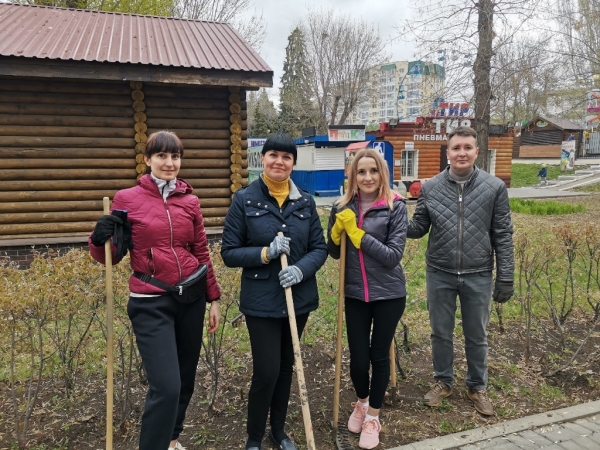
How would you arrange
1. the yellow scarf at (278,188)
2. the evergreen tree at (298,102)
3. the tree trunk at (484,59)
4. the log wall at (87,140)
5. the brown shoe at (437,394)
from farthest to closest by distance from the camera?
the evergreen tree at (298,102), the tree trunk at (484,59), the log wall at (87,140), the brown shoe at (437,394), the yellow scarf at (278,188)

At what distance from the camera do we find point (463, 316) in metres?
3.43

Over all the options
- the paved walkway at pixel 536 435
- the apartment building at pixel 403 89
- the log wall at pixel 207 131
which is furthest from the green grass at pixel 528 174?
the paved walkway at pixel 536 435

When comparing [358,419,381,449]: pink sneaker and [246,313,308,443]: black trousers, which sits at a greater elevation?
[246,313,308,443]: black trousers

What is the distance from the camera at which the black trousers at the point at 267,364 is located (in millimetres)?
2574

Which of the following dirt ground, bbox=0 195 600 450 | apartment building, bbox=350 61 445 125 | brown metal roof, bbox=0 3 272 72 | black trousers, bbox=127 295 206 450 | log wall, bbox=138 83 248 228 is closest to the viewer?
black trousers, bbox=127 295 206 450

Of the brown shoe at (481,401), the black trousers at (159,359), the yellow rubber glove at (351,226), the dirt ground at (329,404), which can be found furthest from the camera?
the brown shoe at (481,401)

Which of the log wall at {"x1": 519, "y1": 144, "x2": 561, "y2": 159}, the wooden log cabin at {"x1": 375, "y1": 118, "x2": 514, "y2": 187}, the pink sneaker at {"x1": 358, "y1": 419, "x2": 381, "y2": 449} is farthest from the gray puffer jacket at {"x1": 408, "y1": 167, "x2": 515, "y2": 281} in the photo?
the log wall at {"x1": 519, "y1": 144, "x2": 561, "y2": 159}

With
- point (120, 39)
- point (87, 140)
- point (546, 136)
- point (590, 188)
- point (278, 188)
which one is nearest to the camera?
point (278, 188)

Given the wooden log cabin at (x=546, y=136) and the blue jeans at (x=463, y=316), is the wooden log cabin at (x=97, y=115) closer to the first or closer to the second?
the blue jeans at (x=463, y=316)

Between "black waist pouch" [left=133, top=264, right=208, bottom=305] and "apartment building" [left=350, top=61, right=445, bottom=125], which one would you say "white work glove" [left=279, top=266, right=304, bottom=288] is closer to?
"black waist pouch" [left=133, top=264, right=208, bottom=305]

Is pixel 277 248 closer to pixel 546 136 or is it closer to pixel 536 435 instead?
pixel 536 435

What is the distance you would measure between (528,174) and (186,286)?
30470 mm

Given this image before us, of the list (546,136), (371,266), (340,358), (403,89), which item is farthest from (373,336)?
(403,89)

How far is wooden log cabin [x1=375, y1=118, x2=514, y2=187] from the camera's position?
70.4 ft
